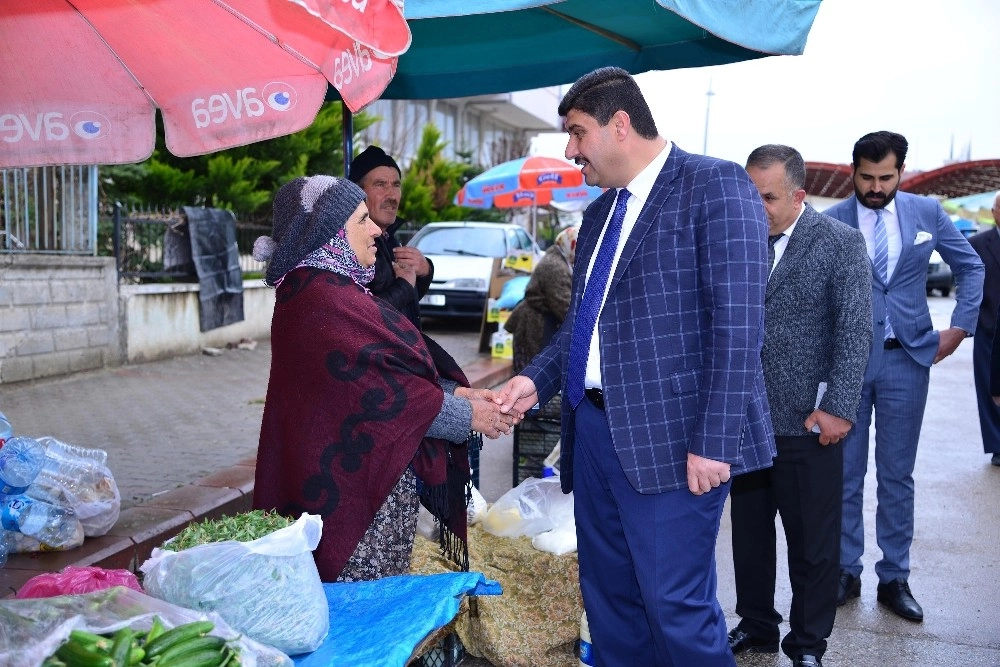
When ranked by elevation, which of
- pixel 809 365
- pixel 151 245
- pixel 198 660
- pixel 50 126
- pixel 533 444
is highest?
pixel 50 126

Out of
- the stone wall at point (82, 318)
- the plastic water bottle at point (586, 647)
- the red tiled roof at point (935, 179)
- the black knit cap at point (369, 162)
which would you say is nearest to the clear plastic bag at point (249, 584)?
the plastic water bottle at point (586, 647)

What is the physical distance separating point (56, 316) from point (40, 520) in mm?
5334

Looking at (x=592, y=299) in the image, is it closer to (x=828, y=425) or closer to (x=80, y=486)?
(x=828, y=425)

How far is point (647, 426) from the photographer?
2830 millimetres

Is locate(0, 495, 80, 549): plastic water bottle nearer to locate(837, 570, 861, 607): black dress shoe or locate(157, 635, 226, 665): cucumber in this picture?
locate(157, 635, 226, 665): cucumber

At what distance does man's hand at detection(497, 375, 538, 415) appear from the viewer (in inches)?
129

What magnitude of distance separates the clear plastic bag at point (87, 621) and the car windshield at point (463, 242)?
44.9 feet

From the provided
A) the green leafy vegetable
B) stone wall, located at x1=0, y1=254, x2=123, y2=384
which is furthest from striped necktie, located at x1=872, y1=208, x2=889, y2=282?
stone wall, located at x1=0, y1=254, x2=123, y2=384

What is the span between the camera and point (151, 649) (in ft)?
6.43

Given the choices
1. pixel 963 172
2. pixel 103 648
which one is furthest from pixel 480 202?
pixel 963 172

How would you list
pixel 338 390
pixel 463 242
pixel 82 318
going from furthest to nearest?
pixel 463 242, pixel 82 318, pixel 338 390

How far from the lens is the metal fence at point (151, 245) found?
999 centimetres

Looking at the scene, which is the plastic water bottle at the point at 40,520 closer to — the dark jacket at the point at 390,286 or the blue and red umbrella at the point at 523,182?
the dark jacket at the point at 390,286

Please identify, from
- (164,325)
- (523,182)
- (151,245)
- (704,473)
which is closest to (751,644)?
(704,473)
